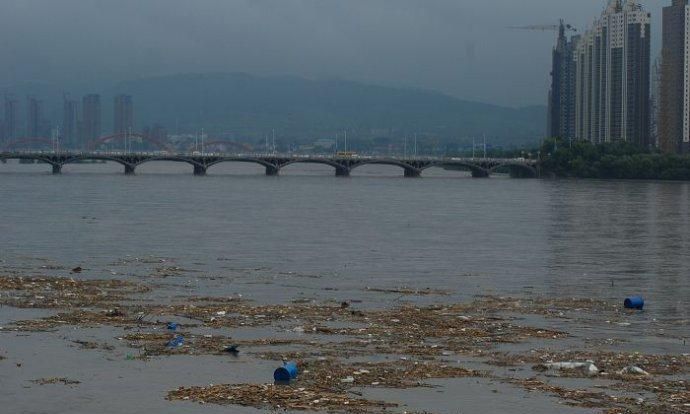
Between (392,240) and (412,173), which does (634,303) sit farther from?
(412,173)

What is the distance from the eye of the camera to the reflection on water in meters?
30.0

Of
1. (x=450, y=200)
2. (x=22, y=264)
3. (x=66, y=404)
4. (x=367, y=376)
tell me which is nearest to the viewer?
(x=66, y=404)

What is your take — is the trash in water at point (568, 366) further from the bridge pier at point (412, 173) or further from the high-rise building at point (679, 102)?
the high-rise building at point (679, 102)

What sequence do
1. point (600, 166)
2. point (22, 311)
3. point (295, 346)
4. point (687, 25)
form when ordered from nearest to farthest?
1. point (295, 346)
2. point (22, 311)
3. point (600, 166)
4. point (687, 25)

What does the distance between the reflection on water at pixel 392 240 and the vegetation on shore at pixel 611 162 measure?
68826mm

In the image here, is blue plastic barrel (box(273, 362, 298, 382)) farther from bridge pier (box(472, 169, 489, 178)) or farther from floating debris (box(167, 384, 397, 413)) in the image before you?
bridge pier (box(472, 169, 489, 178))

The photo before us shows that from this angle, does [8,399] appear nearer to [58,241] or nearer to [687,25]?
[58,241]

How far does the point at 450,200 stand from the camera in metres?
91.1

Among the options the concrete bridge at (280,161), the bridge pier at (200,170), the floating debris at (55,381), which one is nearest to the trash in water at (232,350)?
the floating debris at (55,381)

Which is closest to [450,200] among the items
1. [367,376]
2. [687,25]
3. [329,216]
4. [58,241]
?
[329,216]

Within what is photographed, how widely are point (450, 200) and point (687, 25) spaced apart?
122m

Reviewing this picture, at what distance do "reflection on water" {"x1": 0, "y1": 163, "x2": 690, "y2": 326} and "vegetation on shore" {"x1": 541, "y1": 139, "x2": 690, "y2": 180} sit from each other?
226 ft

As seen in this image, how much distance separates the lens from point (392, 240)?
45219mm

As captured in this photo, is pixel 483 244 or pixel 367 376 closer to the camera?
pixel 367 376
